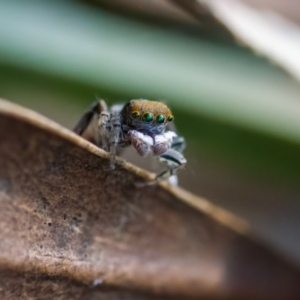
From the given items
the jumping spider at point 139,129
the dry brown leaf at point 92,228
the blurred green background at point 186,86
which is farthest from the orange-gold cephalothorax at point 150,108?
the blurred green background at point 186,86

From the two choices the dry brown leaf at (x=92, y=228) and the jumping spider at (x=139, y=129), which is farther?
the jumping spider at (x=139, y=129)

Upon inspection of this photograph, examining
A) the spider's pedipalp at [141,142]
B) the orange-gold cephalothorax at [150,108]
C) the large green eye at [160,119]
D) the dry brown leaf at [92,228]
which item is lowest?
the dry brown leaf at [92,228]

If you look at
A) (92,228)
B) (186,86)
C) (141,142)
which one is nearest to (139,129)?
(141,142)

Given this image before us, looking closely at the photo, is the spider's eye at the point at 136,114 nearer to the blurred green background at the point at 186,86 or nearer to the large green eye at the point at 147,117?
the large green eye at the point at 147,117

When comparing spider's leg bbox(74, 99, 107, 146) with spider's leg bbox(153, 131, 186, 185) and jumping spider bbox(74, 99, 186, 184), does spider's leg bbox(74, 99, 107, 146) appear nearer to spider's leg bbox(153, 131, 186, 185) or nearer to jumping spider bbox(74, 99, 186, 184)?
jumping spider bbox(74, 99, 186, 184)

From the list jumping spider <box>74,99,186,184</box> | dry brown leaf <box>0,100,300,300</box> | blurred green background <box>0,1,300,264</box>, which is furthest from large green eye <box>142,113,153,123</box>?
blurred green background <box>0,1,300,264</box>

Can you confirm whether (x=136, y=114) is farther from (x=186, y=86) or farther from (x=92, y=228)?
(x=186, y=86)

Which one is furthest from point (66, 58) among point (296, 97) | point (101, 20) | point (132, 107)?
point (132, 107)

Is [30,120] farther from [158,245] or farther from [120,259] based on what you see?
[158,245]
